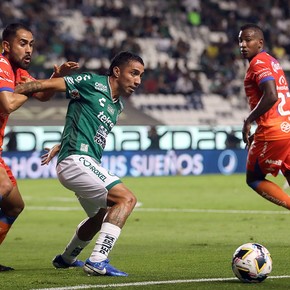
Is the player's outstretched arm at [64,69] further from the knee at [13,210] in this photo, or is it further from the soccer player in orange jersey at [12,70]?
the knee at [13,210]

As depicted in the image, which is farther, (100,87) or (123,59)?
(123,59)

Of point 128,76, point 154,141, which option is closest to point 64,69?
point 128,76

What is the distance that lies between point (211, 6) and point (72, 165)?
1329 inches

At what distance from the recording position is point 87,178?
8812mm

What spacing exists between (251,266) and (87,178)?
1746 mm

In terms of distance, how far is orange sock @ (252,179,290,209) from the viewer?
1107 cm

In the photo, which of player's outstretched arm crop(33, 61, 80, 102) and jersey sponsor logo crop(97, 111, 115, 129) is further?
player's outstretched arm crop(33, 61, 80, 102)

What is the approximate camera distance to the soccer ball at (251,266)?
8352mm

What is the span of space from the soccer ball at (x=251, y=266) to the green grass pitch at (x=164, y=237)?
3.9 inches

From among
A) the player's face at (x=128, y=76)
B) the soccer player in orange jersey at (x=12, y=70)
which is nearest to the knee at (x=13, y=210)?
the soccer player in orange jersey at (x=12, y=70)

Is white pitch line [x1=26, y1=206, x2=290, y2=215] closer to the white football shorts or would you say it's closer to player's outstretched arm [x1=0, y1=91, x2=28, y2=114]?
the white football shorts

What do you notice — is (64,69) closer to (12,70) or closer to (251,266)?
(12,70)


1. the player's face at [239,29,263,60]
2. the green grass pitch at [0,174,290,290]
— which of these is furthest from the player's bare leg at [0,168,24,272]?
the player's face at [239,29,263,60]

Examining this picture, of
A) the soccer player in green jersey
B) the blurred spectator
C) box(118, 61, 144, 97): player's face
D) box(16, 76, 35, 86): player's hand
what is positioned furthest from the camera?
the blurred spectator
